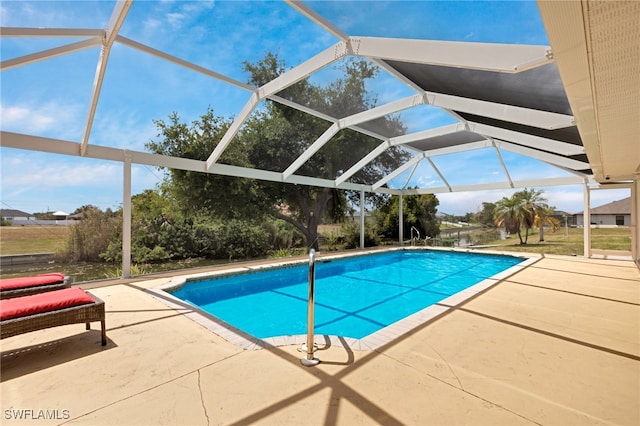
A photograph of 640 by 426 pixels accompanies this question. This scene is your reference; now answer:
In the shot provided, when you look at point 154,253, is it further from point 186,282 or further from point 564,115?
point 564,115

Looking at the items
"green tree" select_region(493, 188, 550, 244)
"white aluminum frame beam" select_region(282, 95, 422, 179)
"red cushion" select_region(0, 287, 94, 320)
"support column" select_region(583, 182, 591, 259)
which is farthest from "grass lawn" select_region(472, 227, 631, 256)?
"red cushion" select_region(0, 287, 94, 320)

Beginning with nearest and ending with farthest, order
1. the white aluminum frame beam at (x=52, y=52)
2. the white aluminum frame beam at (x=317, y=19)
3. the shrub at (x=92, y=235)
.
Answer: the white aluminum frame beam at (x=317, y=19)
the white aluminum frame beam at (x=52, y=52)
the shrub at (x=92, y=235)

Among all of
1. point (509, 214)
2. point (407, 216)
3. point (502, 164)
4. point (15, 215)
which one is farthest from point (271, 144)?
point (509, 214)

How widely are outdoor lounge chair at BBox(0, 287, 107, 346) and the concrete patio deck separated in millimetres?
407

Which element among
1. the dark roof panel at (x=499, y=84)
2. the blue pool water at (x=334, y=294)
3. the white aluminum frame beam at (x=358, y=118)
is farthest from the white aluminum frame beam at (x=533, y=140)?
the blue pool water at (x=334, y=294)

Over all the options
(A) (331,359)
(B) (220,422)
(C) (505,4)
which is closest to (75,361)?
(B) (220,422)

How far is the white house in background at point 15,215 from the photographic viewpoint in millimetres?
6590

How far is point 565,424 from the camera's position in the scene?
224 cm

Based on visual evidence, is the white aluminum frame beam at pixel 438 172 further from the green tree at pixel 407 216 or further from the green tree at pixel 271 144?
the green tree at pixel 407 216

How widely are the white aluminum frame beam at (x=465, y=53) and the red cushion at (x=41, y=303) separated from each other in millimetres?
5451

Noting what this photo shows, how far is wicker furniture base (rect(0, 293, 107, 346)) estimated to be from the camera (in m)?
3.04

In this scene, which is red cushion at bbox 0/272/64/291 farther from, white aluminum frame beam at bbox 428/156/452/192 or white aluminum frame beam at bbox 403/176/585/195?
white aluminum frame beam at bbox 403/176/585/195

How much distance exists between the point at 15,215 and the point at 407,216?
16964 mm

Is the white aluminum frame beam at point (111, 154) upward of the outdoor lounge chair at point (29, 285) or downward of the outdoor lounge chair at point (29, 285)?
upward
